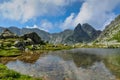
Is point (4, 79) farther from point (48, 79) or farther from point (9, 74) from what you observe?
point (48, 79)

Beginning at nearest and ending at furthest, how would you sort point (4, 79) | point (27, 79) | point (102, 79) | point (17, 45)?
point (4, 79) → point (27, 79) → point (102, 79) → point (17, 45)

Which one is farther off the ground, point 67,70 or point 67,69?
point 67,69

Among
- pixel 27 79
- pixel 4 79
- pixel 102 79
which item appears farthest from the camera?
pixel 102 79

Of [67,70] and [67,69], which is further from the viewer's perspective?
[67,69]

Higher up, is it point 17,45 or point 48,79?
point 17,45

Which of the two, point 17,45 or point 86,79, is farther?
point 17,45

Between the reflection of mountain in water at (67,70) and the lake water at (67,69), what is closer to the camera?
the reflection of mountain in water at (67,70)

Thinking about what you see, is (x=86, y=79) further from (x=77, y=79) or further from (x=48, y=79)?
(x=48, y=79)

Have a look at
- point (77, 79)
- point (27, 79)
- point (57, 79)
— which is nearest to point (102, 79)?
point (77, 79)

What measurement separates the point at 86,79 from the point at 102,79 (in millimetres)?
3599

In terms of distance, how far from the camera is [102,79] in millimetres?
50594

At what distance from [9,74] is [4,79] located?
5.01m

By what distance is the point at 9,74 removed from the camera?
147 ft

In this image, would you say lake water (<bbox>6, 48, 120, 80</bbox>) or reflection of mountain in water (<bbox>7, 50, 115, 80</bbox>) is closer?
reflection of mountain in water (<bbox>7, 50, 115, 80</bbox>)
